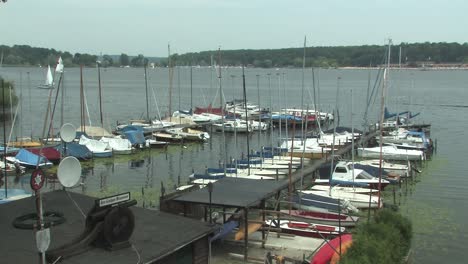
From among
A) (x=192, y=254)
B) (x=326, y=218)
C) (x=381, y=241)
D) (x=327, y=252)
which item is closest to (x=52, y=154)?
(x=326, y=218)

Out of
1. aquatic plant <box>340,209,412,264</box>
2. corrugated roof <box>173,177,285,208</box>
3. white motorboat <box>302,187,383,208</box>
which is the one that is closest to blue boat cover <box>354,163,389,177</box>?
white motorboat <box>302,187,383,208</box>

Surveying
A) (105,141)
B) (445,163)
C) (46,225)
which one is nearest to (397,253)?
(46,225)

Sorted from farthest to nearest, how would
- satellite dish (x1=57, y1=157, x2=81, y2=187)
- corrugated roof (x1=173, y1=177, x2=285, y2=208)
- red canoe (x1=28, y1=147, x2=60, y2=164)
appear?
red canoe (x1=28, y1=147, x2=60, y2=164) < corrugated roof (x1=173, y1=177, x2=285, y2=208) < satellite dish (x1=57, y1=157, x2=81, y2=187)

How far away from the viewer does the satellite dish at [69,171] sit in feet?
45.5

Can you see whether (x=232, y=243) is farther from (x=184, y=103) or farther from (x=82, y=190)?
(x=184, y=103)

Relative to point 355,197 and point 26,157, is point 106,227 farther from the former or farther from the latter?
point 26,157

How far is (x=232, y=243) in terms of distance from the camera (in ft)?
68.9

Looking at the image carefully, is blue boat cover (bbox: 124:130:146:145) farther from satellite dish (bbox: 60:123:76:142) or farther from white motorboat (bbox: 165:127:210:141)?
satellite dish (bbox: 60:123:76:142)

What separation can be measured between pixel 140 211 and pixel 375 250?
675cm

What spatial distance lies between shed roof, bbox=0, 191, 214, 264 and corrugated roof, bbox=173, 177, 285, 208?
395 centimetres

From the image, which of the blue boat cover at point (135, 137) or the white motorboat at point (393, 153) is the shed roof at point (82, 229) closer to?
the white motorboat at point (393, 153)

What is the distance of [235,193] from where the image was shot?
20438 millimetres

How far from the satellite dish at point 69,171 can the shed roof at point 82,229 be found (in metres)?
1.06

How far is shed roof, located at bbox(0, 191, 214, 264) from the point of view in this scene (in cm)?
1174
